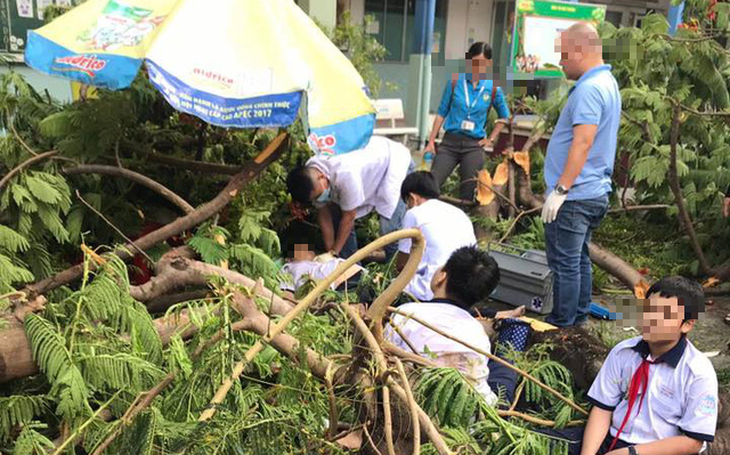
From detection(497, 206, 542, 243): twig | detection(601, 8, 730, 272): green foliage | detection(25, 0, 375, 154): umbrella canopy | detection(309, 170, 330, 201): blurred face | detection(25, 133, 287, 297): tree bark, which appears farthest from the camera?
detection(497, 206, 542, 243): twig

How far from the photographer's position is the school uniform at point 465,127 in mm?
6051

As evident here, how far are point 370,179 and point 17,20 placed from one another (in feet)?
13.6

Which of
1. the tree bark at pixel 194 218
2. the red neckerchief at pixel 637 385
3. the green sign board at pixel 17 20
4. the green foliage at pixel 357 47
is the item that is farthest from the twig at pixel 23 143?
the green foliage at pixel 357 47

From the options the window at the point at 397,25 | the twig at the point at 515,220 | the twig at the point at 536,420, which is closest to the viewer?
the twig at the point at 536,420

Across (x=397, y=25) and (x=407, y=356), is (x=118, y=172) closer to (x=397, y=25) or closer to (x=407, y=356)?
(x=407, y=356)

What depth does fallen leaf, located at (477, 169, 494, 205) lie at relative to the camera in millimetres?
5879

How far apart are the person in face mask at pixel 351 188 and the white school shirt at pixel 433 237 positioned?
688 mm

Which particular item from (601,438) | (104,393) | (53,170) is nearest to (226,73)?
(53,170)

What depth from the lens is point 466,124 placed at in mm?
6016

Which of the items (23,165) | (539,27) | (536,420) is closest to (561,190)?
(536,420)

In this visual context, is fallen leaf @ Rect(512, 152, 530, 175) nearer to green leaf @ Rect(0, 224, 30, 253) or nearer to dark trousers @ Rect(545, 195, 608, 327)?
dark trousers @ Rect(545, 195, 608, 327)

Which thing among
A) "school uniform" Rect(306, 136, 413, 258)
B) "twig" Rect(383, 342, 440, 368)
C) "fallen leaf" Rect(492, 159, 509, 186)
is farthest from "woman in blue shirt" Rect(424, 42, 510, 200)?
"twig" Rect(383, 342, 440, 368)

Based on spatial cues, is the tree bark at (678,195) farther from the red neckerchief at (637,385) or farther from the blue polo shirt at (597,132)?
the red neckerchief at (637,385)

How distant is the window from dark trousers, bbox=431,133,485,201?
7.82m
